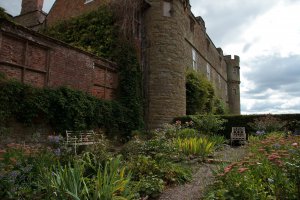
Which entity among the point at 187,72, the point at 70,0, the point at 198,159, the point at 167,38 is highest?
the point at 70,0

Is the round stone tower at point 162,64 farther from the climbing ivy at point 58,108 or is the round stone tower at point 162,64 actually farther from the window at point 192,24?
the window at point 192,24

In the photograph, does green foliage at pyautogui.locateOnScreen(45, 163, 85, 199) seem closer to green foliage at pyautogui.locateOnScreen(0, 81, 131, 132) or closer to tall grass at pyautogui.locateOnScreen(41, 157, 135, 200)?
tall grass at pyautogui.locateOnScreen(41, 157, 135, 200)

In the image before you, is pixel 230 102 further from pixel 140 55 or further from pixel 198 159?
pixel 198 159

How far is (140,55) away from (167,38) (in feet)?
5.42

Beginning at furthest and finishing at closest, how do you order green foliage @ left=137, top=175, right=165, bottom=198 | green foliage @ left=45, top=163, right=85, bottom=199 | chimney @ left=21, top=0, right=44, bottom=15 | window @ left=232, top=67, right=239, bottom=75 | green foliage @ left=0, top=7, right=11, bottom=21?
window @ left=232, top=67, right=239, bottom=75, chimney @ left=21, top=0, right=44, bottom=15, green foliage @ left=0, top=7, right=11, bottom=21, green foliage @ left=137, top=175, right=165, bottom=198, green foliage @ left=45, top=163, right=85, bottom=199

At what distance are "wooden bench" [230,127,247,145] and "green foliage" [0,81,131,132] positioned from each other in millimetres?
5188

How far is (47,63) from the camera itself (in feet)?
30.1

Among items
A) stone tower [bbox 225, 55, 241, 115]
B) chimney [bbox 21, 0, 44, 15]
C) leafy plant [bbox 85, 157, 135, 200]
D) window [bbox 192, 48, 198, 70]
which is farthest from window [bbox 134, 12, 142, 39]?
stone tower [bbox 225, 55, 241, 115]

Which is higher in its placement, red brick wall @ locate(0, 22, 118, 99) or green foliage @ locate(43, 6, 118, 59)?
green foliage @ locate(43, 6, 118, 59)

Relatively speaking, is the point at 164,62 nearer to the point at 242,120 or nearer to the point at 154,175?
the point at 242,120

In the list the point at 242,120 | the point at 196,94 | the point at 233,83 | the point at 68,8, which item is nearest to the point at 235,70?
the point at 233,83

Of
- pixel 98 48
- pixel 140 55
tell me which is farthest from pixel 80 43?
pixel 140 55

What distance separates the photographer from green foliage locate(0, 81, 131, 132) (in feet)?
24.4

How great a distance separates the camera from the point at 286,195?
3.24m
